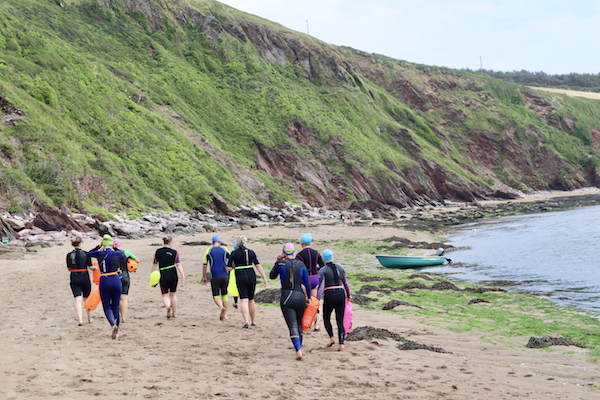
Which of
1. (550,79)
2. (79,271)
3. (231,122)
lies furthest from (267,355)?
(550,79)

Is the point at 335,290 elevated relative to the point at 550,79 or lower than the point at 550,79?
lower

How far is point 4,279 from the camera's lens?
48.1ft

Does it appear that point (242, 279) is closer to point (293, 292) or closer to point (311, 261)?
point (311, 261)

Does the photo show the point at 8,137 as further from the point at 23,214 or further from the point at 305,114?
the point at 305,114

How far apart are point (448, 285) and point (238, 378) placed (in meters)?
11.8

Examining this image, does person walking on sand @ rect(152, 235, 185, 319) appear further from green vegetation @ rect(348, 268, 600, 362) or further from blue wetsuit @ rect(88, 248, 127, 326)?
green vegetation @ rect(348, 268, 600, 362)

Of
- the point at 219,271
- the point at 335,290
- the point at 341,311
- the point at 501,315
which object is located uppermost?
the point at 219,271

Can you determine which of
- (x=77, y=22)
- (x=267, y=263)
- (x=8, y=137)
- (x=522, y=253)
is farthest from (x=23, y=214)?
(x=77, y=22)

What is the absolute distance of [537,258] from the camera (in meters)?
24.5

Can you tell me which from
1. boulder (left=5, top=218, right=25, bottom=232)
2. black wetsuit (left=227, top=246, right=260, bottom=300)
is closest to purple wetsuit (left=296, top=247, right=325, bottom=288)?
black wetsuit (left=227, top=246, right=260, bottom=300)

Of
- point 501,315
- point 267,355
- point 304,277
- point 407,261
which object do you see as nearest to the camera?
point 267,355

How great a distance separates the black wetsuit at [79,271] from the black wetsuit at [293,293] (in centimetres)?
450

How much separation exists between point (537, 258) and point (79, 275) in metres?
22.9

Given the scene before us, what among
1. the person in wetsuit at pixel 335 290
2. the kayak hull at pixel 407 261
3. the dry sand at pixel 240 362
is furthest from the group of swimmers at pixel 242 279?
the kayak hull at pixel 407 261
